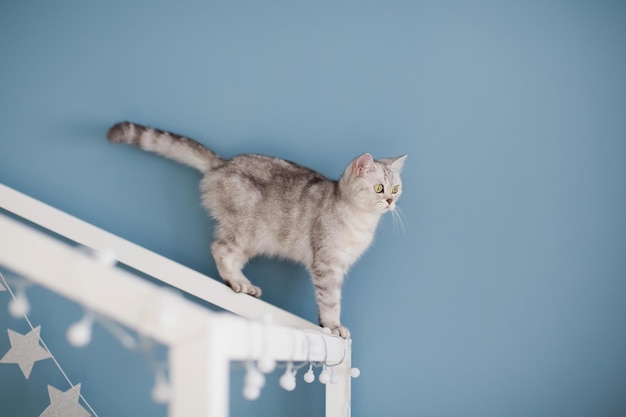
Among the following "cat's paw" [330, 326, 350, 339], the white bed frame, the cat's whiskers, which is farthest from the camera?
the cat's whiskers

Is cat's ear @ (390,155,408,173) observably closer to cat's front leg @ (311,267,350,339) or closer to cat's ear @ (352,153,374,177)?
cat's ear @ (352,153,374,177)

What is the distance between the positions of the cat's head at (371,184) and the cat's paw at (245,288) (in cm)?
39

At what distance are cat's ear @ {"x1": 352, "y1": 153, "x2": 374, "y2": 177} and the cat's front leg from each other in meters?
0.29

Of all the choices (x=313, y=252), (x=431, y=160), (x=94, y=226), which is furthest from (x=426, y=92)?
(x=94, y=226)

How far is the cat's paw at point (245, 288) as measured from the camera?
1.80 m

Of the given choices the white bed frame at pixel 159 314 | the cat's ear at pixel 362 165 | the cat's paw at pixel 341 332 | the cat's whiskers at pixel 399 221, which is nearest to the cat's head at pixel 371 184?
Result: the cat's ear at pixel 362 165

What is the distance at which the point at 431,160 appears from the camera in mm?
1946

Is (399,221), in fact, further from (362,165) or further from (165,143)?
(165,143)

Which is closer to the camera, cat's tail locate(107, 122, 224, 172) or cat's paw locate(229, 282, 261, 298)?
cat's paw locate(229, 282, 261, 298)

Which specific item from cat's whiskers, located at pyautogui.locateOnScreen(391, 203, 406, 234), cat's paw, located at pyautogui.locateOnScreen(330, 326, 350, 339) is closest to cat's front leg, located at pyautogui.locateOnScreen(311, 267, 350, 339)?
cat's paw, located at pyautogui.locateOnScreen(330, 326, 350, 339)

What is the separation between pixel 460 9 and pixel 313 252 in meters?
0.93

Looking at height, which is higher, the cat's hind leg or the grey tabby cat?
the grey tabby cat

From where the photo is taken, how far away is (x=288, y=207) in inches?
73.4

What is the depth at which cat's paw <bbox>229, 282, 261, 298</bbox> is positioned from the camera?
180cm
